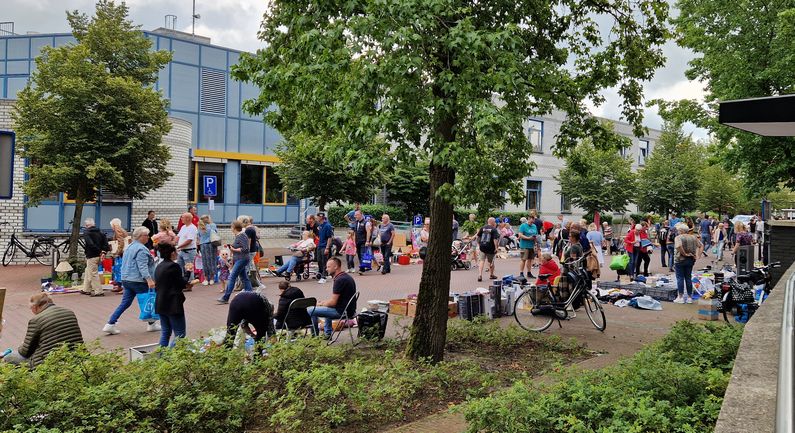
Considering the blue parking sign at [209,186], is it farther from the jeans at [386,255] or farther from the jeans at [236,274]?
the jeans at [236,274]

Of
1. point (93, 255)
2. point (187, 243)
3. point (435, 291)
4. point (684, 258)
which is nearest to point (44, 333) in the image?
point (435, 291)

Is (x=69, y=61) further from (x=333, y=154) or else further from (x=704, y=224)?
(x=704, y=224)

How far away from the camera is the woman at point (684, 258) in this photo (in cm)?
1295

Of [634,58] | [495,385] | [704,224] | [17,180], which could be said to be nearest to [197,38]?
[17,180]

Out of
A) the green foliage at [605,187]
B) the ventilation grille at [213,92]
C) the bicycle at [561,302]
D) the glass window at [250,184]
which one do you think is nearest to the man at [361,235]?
the bicycle at [561,302]

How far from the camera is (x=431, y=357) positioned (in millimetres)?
7473

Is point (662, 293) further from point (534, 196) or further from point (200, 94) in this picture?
point (534, 196)

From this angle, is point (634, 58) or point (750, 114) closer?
point (750, 114)

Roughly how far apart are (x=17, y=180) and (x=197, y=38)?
18112 millimetres

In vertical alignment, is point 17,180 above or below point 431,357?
above

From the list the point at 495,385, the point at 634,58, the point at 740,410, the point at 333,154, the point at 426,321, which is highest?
the point at 634,58

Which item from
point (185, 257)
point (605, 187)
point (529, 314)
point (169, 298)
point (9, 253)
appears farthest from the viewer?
point (605, 187)

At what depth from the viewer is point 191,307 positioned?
11680 millimetres

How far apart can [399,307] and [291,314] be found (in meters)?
3.00
